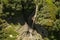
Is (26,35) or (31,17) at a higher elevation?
(31,17)

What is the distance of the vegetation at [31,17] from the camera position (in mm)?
16438

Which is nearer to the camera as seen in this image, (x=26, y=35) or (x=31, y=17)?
(x=26, y=35)

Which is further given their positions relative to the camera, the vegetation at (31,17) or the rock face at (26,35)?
the rock face at (26,35)

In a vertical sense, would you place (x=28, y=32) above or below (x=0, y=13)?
below

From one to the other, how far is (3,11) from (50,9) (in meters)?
3.48

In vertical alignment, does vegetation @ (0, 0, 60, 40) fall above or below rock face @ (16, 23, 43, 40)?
above

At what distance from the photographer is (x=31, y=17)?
1798 centimetres

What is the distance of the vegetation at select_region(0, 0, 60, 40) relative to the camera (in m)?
16.4

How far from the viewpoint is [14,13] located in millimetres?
18219

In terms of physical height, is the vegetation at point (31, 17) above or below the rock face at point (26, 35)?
above

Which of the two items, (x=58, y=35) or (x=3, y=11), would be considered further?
(x=3, y=11)

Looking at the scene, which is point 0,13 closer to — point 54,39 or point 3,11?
point 3,11

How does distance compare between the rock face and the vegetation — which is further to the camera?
the rock face

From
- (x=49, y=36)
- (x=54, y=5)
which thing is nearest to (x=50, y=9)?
(x=54, y=5)
